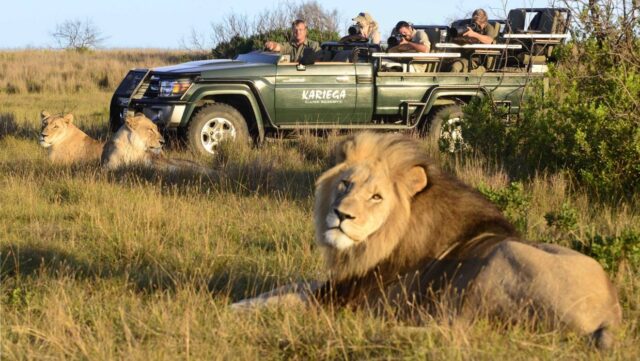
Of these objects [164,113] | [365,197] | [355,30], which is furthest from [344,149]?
[355,30]

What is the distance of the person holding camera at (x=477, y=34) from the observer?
11680 millimetres

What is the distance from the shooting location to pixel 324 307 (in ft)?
13.8

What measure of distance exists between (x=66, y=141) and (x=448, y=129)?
4209 millimetres

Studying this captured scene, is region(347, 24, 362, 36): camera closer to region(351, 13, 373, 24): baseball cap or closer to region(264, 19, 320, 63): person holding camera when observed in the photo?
region(351, 13, 373, 24): baseball cap

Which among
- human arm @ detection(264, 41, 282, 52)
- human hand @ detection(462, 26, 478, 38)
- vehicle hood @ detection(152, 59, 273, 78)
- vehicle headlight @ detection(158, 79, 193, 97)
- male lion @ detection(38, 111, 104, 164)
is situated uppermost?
human hand @ detection(462, 26, 478, 38)

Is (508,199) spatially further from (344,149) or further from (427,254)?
(344,149)

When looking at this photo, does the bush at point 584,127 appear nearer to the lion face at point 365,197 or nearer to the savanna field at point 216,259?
the savanna field at point 216,259

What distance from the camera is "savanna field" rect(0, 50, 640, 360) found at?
3.67 m

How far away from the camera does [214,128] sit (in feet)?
35.3

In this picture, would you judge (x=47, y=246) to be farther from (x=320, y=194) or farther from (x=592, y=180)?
(x=592, y=180)

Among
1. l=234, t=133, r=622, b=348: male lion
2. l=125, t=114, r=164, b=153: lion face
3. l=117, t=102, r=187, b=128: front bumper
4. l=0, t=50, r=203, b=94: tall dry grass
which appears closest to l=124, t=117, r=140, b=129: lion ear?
l=125, t=114, r=164, b=153: lion face

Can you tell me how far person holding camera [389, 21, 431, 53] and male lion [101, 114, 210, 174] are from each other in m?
3.28

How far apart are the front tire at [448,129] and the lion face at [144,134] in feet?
9.48

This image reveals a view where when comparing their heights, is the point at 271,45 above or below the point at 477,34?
below
